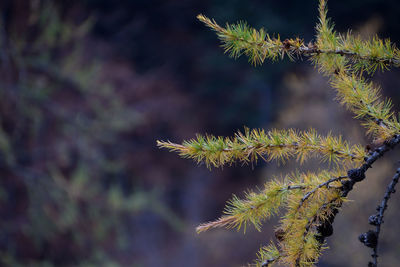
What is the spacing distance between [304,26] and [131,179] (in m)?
4.92

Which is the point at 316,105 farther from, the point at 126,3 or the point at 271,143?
the point at 271,143

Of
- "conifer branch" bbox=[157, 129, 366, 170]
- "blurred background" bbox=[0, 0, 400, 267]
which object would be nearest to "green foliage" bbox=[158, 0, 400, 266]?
"conifer branch" bbox=[157, 129, 366, 170]

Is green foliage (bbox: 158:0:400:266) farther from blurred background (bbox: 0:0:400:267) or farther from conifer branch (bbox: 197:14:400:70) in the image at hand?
blurred background (bbox: 0:0:400:267)

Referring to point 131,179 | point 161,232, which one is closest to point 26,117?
point 131,179

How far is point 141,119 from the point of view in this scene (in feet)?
20.7

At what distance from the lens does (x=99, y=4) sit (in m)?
6.04

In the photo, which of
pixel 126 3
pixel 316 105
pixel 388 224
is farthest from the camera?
pixel 126 3

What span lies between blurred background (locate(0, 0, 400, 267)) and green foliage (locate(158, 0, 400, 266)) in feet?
1.34

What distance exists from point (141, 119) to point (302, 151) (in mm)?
5486

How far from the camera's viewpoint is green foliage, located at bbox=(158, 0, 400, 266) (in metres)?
0.90

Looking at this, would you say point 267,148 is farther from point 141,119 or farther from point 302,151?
point 141,119

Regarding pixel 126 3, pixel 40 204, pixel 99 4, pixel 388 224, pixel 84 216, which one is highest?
pixel 126 3

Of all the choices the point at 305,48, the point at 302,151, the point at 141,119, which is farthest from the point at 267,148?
the point at 141,119

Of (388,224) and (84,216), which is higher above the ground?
(84,216)
